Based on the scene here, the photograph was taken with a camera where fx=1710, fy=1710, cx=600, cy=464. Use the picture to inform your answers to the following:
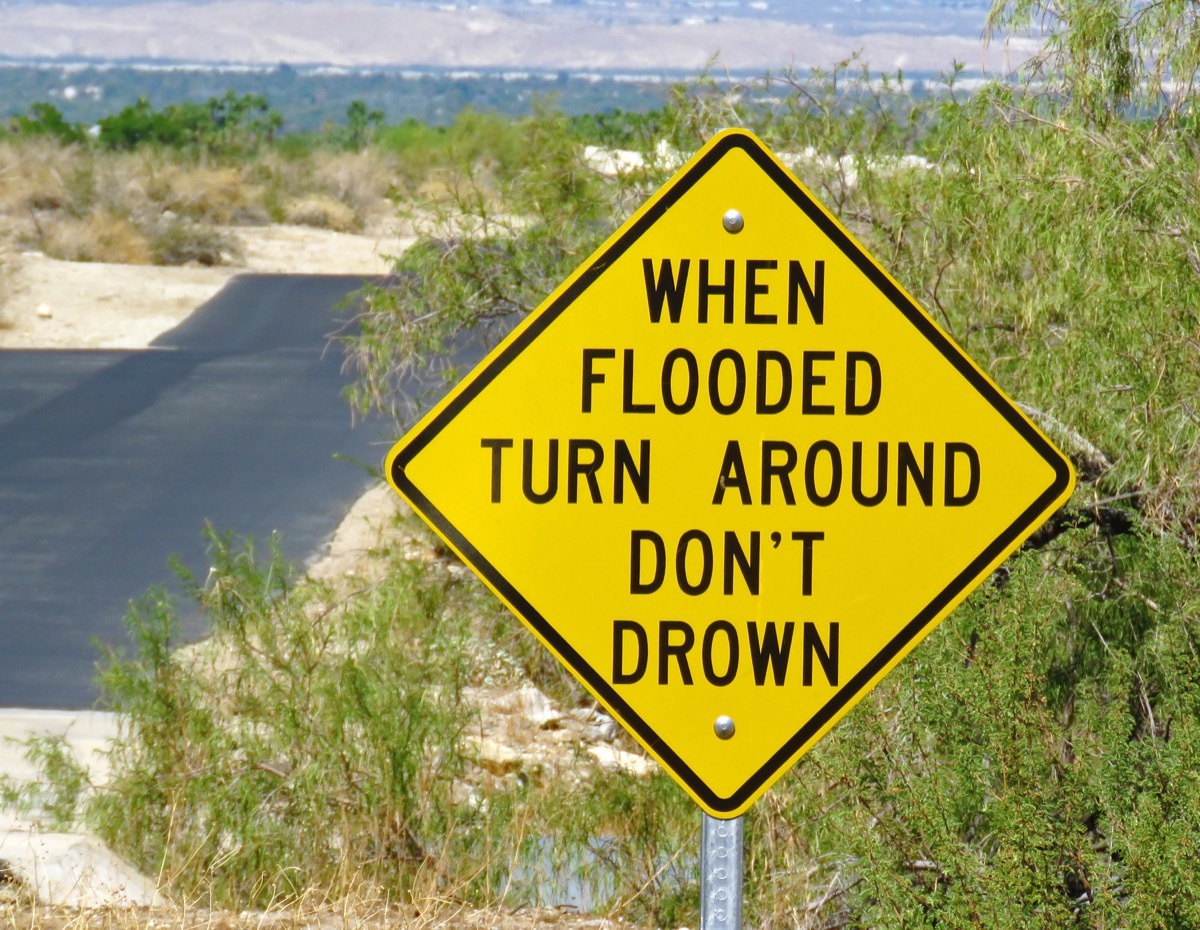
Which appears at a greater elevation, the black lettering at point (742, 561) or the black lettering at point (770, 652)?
the black lettering at point (742, 561)

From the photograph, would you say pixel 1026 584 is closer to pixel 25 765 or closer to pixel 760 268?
pixel 760 268

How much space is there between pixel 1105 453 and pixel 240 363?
17.9 meters

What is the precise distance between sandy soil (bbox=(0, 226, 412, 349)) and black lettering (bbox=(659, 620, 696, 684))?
2037 centimetres

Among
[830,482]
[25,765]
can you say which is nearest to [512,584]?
[830,482]

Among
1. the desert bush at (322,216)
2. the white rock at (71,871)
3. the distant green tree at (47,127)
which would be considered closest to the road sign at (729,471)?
the white rock at (71,871)

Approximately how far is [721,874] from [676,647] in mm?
386

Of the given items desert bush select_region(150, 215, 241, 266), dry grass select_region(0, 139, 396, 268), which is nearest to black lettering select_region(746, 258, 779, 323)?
dry grass select_region(0, 139, 396, 268)

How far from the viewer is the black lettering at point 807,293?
2.96 meters

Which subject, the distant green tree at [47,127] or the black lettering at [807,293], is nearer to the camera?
the black lettering at [807,293]

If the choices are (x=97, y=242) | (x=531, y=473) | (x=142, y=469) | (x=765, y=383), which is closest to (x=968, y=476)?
(x=765, y=383)

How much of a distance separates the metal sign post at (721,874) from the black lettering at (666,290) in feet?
2.84

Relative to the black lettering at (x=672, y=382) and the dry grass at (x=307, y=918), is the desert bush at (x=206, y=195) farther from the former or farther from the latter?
the black lettering at (x=672, y=382)

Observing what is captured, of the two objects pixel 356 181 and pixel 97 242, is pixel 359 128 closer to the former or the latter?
pixel 356 181

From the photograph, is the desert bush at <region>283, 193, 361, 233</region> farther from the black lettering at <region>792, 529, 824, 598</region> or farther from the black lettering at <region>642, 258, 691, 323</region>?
the black lettering at <region>792, 529, 824, 598</region>
